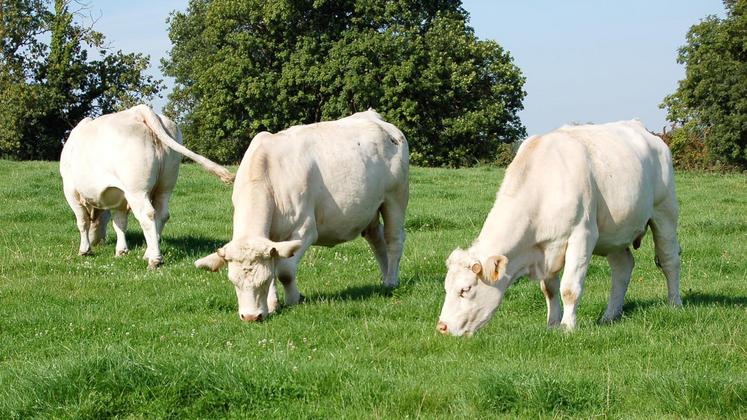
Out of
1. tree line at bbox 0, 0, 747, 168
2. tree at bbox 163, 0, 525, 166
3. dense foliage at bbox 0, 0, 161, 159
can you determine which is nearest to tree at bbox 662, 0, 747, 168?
tree line at bbox 0, 0, 747, 168

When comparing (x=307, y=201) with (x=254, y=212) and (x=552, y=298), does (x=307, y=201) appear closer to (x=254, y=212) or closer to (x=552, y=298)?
(x=254, y=212)

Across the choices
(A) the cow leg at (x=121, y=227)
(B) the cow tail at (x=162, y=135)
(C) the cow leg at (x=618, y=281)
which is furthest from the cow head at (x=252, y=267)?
(A) the cow leg at (x=121, y=227)

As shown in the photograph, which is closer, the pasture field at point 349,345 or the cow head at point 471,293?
the pasture field at point 349,345

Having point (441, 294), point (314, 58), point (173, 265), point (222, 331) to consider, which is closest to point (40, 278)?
point (173, 265)

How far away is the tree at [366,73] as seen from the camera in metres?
49.9

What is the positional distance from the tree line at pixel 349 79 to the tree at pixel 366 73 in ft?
0.26

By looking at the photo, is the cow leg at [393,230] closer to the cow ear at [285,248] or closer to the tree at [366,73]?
the cow ear at [285,248]

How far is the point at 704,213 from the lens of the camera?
20391 millimetres

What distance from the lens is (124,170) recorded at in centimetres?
1459

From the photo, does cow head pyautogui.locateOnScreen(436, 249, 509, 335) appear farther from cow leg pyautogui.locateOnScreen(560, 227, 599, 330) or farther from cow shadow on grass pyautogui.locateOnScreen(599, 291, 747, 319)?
cow shadow on grass pyautogui.locateOnScreen(599, 291, 747, 319)

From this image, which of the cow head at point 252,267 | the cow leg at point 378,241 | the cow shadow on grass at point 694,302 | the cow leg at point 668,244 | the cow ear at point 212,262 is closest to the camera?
the cow head at point 252,267

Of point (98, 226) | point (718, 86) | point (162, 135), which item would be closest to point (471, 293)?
point (162, 135)

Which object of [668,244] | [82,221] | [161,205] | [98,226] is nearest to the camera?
[668,244]

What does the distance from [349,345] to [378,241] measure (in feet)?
14.6
